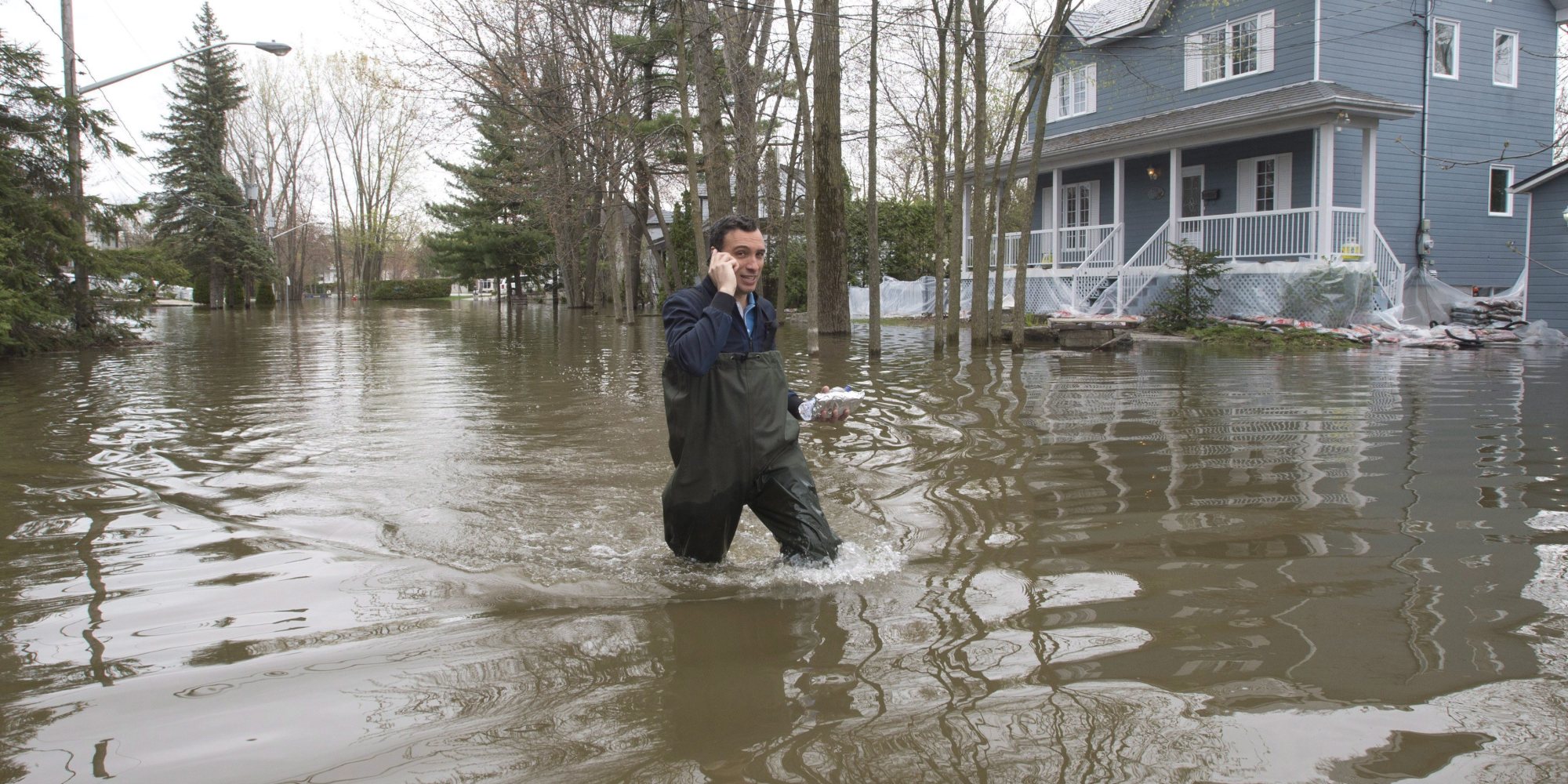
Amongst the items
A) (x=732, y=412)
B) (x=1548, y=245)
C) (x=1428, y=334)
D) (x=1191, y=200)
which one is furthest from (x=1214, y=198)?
(x=732, y=412)

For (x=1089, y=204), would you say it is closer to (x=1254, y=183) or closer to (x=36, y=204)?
(x=1254, y=183)

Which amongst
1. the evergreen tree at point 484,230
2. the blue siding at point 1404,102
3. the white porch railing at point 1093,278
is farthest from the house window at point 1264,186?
the evergreen tree at point 484,230

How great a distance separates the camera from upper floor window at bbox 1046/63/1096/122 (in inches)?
1139

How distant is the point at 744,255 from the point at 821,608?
145 cm

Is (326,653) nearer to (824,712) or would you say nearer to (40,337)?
(824,712)

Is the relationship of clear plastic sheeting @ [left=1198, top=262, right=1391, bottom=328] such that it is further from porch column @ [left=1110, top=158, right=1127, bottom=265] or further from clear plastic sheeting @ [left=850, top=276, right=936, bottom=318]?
clear plastic sheeting @ [left=850, top=276, right=936, bottom=318]

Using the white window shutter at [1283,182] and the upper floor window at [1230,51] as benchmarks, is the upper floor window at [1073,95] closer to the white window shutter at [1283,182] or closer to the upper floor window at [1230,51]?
the upper floor window at [1230,51]

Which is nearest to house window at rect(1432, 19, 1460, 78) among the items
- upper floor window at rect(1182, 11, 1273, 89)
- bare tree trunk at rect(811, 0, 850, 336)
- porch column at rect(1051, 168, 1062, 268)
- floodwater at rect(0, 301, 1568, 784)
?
upper floor window at rect(1182, 11, 1273, 89)

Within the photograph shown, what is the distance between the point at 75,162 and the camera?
742 inches

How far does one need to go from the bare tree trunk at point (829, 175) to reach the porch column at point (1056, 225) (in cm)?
720

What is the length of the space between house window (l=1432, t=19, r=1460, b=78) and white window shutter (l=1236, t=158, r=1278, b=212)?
197 inches

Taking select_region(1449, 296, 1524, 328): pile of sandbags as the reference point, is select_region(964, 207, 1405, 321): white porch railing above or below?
above

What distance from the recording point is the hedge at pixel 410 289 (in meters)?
88.9

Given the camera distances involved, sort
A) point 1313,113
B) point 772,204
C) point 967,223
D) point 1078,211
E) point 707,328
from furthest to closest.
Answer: point 967,223, point 772,204, point 1078,211, point 1313,113, point 707,328
